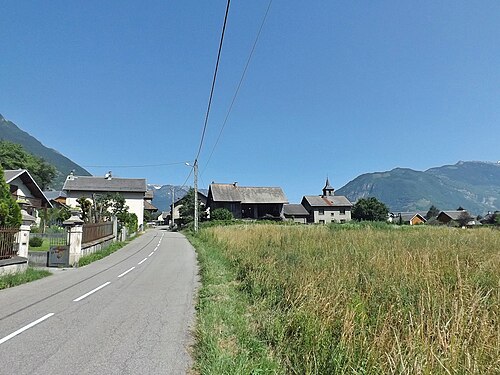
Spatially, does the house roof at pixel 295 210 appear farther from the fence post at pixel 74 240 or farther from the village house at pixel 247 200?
the fence post at pixel 74 240

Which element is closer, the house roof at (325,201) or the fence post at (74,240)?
the fence post at (74,240)

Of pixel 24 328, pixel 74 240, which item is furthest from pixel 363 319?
pixel 74 240

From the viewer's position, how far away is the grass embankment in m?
3.53

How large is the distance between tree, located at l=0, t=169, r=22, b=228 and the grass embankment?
10.8 meters

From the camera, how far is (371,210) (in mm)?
86312

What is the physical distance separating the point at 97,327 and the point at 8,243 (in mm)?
8822

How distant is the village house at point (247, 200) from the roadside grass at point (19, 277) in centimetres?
5496

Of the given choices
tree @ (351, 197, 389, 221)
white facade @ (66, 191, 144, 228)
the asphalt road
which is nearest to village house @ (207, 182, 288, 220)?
white facade @ (66, 191, 144, 228)

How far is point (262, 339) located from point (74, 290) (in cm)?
738

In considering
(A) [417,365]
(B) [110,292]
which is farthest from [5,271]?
(A) [417,365]

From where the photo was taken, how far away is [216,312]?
6789 mm

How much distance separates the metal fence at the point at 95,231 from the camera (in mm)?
20375

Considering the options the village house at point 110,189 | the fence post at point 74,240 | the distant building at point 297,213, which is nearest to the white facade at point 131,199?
the village house at point 110,189

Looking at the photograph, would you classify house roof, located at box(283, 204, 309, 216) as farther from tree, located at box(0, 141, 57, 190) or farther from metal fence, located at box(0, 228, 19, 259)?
metal fence, located at box(0, 228, 19, 259)
